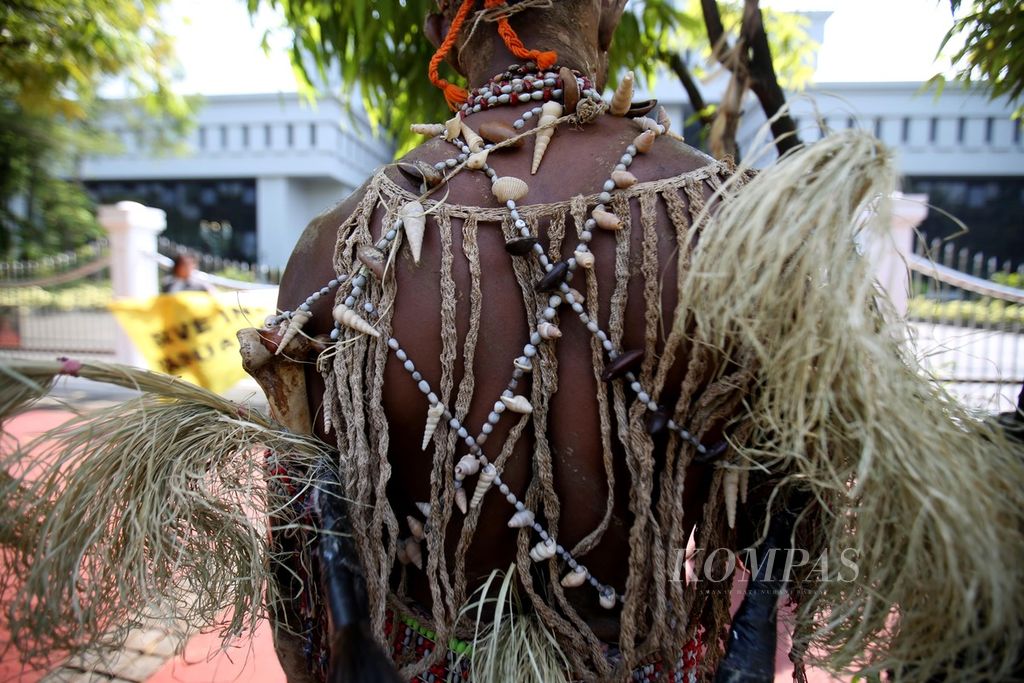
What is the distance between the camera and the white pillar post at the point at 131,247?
6027 millimetres

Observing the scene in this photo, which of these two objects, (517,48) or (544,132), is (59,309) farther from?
(544,132)

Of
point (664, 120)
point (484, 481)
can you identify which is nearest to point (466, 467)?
point (484, 481)

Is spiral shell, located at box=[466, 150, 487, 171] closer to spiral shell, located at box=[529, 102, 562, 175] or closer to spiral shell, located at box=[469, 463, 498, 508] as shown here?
spiral shell, located at box=[529, 102, 562, 175]

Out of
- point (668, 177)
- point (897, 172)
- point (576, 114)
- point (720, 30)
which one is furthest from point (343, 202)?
point (720, 30)

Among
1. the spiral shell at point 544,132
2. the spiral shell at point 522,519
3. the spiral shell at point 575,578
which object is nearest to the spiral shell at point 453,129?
the spiral shell at point 544,132

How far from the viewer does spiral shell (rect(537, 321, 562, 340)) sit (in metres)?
0.95

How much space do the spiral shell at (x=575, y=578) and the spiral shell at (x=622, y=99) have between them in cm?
80

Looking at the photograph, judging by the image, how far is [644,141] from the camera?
3.38 feet

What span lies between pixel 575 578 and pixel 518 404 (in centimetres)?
31

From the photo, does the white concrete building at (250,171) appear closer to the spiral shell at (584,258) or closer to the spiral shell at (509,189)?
the spiral shell at (509,189)

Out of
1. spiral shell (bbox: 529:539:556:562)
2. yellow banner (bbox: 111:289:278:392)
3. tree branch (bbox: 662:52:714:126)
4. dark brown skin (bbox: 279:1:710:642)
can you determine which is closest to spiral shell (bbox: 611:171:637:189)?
dark brown skin (bbox: 279:1:710:642)

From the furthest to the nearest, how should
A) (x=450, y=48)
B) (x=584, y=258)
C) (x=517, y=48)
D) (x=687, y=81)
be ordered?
1. (x=687, y=81)
2. (x=450, y=48)
3. (x=517, y=48)
4. (x=584, y=258)

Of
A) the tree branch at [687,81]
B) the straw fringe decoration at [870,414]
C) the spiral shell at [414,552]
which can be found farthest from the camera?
the tree branch at [687,81]

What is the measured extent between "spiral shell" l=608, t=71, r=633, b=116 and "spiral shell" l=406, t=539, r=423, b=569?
838 mm
